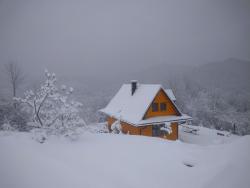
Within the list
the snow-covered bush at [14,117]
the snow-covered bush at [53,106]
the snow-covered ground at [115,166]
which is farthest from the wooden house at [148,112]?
the snow-covered ground at [115,166]

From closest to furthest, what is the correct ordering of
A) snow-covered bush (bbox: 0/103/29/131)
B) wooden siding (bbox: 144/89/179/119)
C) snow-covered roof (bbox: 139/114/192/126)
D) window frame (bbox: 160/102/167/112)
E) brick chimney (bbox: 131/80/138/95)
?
snow-covered bush (bbox: 0/103/29/131), snow-covered roof (bbox: 139/114/192/126), wooden siding (bbox: 144/89/179/119), window frame (bbox: 160/102/167/112), brick chimney (bbox: 131/80/138/95)

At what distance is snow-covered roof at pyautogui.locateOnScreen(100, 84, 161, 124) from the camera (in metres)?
19.4

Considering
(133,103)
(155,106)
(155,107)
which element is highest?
(133,103)

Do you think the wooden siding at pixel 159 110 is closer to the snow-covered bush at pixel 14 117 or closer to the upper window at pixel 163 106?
the upper window at pixel 163 106

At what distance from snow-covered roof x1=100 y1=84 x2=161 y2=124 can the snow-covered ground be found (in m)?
10.4

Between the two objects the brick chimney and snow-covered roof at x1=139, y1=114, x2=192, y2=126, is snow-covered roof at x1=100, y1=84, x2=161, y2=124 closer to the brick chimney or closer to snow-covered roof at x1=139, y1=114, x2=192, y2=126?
the brick chimney

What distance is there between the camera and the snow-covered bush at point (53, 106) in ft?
32.6

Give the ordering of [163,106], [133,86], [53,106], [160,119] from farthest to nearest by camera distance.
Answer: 1. [133,86]
2. [163,106]
3. [160,119]
4. [53,106]

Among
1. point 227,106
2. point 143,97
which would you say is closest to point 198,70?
point 227,106

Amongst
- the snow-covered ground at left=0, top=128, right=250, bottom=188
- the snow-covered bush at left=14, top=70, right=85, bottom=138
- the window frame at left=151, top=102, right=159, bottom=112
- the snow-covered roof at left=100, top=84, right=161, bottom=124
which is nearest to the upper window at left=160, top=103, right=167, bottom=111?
the window frame at left=151, top=102, right=159, bottom=112

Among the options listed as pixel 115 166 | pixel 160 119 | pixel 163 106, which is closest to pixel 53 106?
pixel 115 166

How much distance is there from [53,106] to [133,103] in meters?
12.2

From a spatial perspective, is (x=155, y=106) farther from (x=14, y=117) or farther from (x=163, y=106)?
(x=14, y=117)

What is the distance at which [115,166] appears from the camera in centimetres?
632
